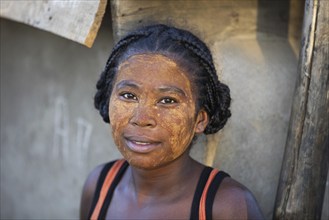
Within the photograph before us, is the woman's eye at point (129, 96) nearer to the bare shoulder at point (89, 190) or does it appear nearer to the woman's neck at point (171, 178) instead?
the woman's neck at point (171, 178)

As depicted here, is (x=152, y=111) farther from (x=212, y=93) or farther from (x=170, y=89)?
(x=212, y=93)

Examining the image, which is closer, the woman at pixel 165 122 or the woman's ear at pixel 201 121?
the woman at pixel 165 122

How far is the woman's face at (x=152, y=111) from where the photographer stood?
2398 millimetres

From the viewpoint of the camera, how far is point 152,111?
239cm

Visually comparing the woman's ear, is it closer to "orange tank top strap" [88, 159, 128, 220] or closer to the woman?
the woman

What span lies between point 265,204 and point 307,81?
66 centimetres

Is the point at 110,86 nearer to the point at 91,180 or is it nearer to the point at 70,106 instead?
the point at 91,180

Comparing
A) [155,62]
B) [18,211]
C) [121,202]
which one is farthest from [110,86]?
[18,211]

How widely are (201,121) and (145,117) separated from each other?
0.90 ft

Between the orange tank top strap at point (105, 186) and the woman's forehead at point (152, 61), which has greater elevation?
the woman's forehead at point (152, 61)

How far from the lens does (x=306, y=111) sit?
2.59m

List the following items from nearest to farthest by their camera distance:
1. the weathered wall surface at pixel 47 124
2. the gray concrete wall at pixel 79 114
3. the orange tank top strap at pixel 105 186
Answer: the orange tank top strap at pixel 105 186
the gray concrete wall at pixel 79 114
the weathered wall surface at pixel 47 124

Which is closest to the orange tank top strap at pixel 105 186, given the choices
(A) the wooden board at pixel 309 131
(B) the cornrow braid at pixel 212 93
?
(B) the cornrow braid at pixel 212 93

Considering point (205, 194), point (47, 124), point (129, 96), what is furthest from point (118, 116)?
point (47, 124)
